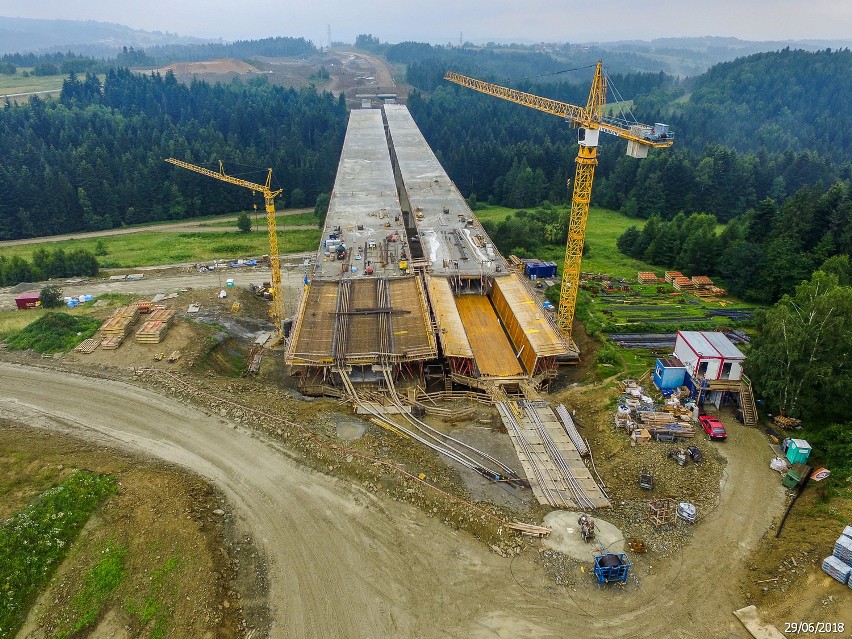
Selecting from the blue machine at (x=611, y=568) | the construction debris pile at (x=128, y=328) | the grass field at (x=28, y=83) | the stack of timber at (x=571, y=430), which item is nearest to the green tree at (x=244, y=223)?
the construction debris pile at (x=128, y=328)

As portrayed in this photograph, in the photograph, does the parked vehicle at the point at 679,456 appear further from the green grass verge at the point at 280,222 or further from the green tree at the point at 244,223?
the green tree at the point at 244,223

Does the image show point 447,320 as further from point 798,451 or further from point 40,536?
point 40,536

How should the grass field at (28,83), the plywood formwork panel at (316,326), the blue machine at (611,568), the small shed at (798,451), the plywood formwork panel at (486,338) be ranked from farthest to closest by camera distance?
1. the grass field at (28,83)
2. the plywood formwork panel at (486,338)
3. the plywood formwork panel at (316,326)
4. the small shed at (798,451)
5. the blue machine at (611,568)

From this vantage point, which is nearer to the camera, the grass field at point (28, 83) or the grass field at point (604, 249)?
the grass field at point (604, 249)

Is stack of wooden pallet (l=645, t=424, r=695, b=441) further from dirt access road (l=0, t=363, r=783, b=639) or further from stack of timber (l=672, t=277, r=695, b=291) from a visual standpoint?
stack of timber (l=672, t=277, r=695, b=291)

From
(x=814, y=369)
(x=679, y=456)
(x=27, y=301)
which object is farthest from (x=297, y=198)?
(x=814, y=369)

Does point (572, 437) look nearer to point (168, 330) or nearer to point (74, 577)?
point (74, 577)
